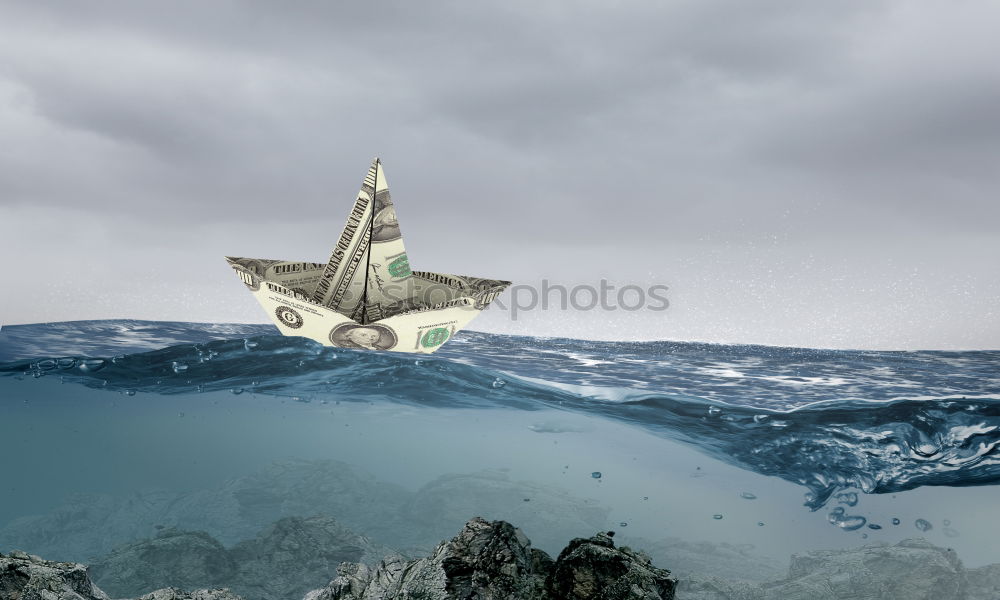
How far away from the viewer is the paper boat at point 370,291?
681 cm

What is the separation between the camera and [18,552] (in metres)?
4.95

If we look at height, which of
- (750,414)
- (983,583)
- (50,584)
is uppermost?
(750,414)

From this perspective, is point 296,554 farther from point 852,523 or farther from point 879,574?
point 879,574

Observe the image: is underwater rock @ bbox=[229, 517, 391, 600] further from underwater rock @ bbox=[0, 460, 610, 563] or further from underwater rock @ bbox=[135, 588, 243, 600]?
underwater rock @ bbox=[135, 588, 243, 600]

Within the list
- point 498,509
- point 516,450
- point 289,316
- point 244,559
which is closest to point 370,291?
point 289,316

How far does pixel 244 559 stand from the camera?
25.9 feet

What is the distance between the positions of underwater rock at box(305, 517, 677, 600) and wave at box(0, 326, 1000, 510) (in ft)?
12.4

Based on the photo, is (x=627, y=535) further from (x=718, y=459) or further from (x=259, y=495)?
(x=259, y=495)

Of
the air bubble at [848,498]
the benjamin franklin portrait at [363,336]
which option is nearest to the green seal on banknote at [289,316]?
the benjamin franklin portrait at [363,336]

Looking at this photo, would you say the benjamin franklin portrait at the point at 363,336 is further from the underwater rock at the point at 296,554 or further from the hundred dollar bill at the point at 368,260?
the underwater rock at the point at 296,554

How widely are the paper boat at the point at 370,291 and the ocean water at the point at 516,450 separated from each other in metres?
0.87

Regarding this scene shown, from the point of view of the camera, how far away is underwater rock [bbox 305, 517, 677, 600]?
4270 mm

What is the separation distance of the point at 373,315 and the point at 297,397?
1697 millimetres

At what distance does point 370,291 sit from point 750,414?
17.6 feet
